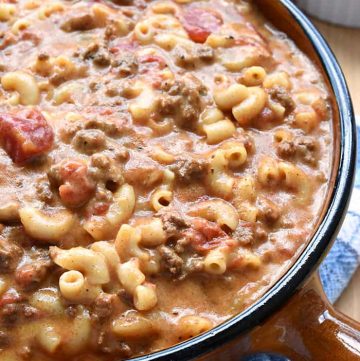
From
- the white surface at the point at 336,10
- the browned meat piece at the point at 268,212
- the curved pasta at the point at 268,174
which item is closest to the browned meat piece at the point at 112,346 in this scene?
the browned meat piece at the point at 268,212

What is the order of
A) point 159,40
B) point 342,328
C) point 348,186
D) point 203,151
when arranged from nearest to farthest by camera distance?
1. point 342,328
2. point 348,186
3. point 203,151
4. point 159,40

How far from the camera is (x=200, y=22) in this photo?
2.78 meters

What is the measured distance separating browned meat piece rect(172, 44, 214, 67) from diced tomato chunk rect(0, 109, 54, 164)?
0.53m

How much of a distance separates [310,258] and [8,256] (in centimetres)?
79

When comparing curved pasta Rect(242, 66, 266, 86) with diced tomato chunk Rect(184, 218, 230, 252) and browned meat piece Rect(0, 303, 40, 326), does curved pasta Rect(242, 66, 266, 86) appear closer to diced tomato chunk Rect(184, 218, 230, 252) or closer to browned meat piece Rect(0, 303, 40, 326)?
diced tomato chunk Rect(184, 218, 230, 252)

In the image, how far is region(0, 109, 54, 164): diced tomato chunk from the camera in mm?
2246

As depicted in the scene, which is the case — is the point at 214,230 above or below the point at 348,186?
below

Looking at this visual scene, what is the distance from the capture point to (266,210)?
2.24 metres

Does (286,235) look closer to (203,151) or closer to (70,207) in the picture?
(203,151)

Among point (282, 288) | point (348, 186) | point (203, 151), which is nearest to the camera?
point (282, 288)

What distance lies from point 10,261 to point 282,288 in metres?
0.72

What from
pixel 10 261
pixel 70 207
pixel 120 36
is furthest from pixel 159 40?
pixel 10 261

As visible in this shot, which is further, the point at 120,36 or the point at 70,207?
the point at 120,36

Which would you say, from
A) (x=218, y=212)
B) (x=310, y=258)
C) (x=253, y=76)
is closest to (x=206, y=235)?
(x=218, y=212)
